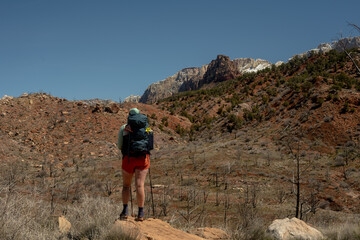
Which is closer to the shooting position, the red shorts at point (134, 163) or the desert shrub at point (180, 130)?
the red shorts at point (134, 163)

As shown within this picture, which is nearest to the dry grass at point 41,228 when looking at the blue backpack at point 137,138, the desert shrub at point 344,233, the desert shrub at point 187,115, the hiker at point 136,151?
the hiker at point 136,151

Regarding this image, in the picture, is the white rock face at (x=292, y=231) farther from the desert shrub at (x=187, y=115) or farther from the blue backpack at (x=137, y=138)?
the desert shrub at (x=187, y=115)

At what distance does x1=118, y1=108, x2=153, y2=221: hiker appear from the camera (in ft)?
15.3

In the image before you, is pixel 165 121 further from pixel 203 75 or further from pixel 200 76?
pixel 200 76

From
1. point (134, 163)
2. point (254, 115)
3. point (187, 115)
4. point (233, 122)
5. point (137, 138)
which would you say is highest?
point (187, 115)

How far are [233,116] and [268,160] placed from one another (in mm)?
14068

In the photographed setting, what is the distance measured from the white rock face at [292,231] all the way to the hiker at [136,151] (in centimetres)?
323

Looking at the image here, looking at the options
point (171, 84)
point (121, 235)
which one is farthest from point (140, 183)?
point (171, 84)

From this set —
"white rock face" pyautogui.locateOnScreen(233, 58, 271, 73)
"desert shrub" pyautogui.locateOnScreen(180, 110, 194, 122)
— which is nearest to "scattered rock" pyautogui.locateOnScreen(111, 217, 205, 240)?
"desert shrub" pyautogui.locateOnScreen(180, 110, 194, 122)

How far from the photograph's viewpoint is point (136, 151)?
4.63 meters

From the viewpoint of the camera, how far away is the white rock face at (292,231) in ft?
19.9

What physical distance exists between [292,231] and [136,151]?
413cm

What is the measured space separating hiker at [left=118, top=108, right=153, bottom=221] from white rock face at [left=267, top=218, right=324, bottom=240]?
3230 mm

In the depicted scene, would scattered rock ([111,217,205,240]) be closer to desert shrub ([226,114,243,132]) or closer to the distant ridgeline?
desert shrub ([226,114,243,132])
